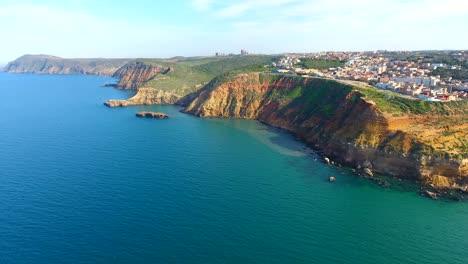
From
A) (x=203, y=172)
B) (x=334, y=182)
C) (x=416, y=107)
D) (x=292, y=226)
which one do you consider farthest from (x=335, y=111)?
(x=292, y=226)

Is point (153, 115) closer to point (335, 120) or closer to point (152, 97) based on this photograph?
point (152, 97)

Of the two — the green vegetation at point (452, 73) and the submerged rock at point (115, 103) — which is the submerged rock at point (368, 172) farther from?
the submerged rock at point (115, 103)

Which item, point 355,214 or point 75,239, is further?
point 355,214

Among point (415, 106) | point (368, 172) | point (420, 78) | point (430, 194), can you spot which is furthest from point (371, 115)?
point (420, 78)

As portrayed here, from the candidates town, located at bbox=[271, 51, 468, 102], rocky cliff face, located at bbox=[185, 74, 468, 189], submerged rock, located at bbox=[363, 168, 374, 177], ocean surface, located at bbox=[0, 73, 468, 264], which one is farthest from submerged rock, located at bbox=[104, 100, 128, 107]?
submerged rock, located at bbox=[363, 168, 374, 177]

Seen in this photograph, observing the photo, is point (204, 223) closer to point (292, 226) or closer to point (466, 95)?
point (292, 226)

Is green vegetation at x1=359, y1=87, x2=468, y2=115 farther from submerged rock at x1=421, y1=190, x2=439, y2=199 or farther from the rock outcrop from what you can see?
the rock outcrop

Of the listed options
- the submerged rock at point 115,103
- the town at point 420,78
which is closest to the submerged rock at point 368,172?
the town at point 420,78

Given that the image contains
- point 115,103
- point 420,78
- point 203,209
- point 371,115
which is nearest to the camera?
point 203,209
